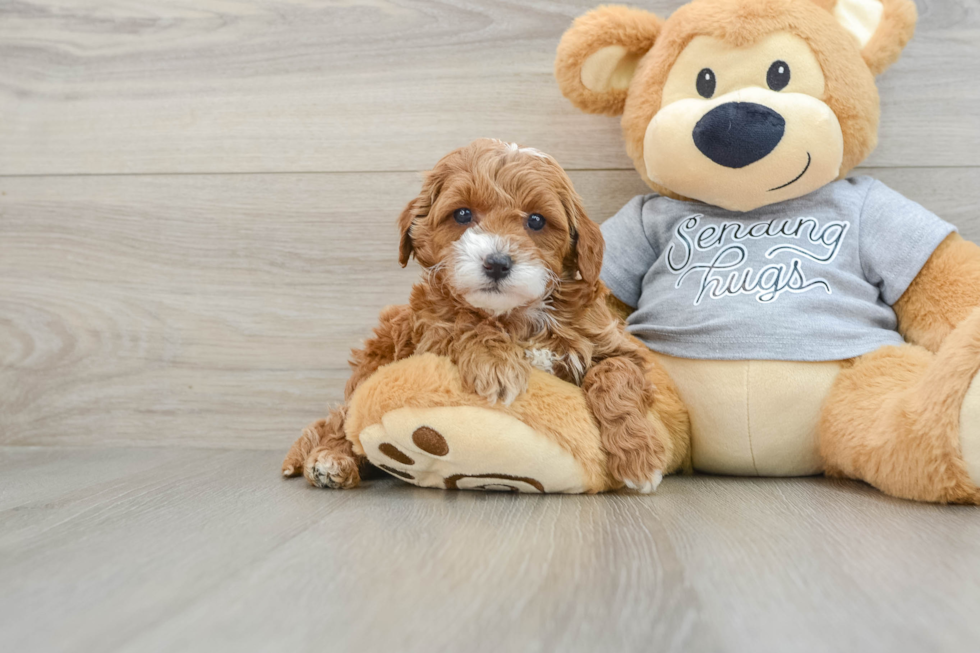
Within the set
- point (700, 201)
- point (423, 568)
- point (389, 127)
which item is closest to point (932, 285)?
point (700, 201)

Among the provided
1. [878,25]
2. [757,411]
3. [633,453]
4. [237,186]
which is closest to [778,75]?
[878,25]

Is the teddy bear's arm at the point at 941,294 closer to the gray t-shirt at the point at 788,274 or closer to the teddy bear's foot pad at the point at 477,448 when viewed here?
the gray t-shirt at the point at 788,274

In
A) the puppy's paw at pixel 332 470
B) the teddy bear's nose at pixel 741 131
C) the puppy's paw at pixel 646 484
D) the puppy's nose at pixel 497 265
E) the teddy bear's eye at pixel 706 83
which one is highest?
the teddy bear's eye at pixel 706 83

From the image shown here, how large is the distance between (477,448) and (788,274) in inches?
20.1

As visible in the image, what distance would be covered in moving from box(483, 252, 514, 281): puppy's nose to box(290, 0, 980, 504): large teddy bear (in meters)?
0.14

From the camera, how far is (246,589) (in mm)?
570

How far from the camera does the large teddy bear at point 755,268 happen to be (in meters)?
0.88

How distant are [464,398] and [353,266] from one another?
0.57 meters

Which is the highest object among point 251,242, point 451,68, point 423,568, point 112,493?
point 451,68

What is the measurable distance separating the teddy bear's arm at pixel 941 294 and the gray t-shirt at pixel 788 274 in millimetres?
15

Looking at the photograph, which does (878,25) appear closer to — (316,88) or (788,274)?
(788,274)

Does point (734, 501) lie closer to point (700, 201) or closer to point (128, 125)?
point (700, 201)

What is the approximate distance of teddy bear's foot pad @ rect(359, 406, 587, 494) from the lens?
0.83 m

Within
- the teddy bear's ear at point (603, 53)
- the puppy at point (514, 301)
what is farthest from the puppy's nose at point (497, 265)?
the teddy bear's ear at point (603, 53)
